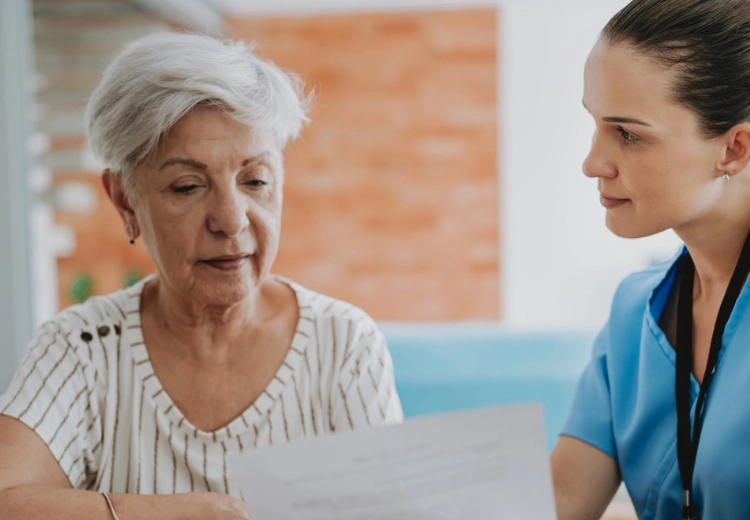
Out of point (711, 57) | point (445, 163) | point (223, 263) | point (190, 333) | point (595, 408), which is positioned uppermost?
point (445, 163)

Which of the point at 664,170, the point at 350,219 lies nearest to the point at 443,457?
the point at 664,170

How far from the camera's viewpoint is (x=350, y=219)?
15.6 feet

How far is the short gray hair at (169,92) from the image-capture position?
113 cm

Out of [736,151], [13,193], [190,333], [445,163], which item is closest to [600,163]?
[736,151]

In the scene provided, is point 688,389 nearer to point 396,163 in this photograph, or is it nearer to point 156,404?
point 156,404

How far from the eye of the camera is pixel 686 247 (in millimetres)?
1212

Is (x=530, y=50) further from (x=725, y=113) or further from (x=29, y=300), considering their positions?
(x=725, y=113)

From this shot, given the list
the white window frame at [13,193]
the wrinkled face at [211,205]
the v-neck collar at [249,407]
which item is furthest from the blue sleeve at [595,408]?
the white window frame at [13,193]

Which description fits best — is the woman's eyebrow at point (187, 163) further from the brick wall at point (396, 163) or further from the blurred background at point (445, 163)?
the brick wall at point (396, 163)

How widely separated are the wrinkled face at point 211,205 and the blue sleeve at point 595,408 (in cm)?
60

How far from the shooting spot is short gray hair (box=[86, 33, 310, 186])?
113 cm

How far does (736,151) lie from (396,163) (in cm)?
372

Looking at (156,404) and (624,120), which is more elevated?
(624,120)

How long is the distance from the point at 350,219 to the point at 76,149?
5.89 feet
